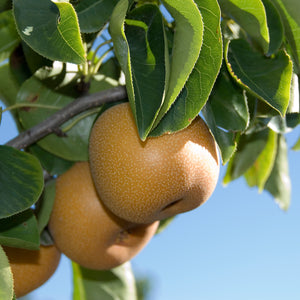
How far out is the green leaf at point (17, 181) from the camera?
1.11m

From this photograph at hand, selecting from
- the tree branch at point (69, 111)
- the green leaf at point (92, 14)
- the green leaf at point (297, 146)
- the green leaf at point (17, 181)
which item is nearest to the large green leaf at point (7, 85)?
the tree branch at point (69, 111)

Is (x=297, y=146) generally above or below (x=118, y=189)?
below

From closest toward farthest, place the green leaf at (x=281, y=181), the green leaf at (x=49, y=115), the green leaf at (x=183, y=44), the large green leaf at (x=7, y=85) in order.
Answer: the green leaf at (x=183, y=44) → the green leaf at (x=49, y=115) → the large green leaf at (x=7, y=85) → the green leaf at (x=281, y=181)

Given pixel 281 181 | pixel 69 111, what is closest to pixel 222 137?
pixel 69 111

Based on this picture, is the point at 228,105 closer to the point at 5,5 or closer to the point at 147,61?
the point at 147,61

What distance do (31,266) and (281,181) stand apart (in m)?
0.89

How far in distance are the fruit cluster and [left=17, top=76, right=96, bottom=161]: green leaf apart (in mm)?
50

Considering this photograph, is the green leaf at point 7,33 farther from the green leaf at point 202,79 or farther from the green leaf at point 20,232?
the green leaf at point 202,79

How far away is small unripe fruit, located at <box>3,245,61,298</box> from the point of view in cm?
139

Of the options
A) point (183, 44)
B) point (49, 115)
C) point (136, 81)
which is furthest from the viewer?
point (49, 115)

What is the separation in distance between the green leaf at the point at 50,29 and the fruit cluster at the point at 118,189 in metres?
0.30

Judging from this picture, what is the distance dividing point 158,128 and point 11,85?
26.7 inches

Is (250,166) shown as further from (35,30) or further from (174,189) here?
(35,30)

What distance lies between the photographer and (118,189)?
1.18 m
